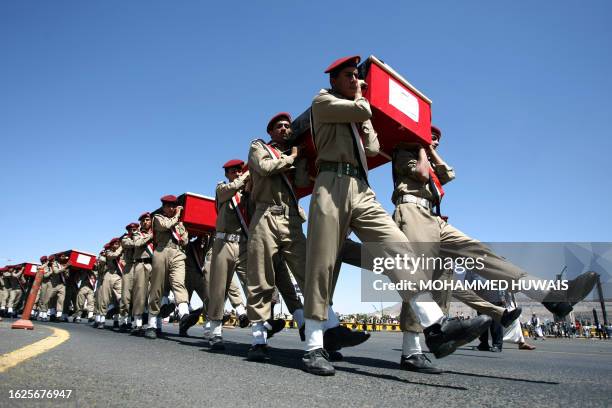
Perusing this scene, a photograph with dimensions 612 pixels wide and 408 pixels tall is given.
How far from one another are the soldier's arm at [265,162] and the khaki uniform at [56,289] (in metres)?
14.0

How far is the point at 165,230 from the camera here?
23.2 feet

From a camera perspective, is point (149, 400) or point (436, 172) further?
point (436, 172)

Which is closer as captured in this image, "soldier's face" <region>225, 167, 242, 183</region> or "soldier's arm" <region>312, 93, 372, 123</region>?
"soldier's arm" <region>312, 93, 372, 123</region>

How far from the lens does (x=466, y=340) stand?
2.79 metres

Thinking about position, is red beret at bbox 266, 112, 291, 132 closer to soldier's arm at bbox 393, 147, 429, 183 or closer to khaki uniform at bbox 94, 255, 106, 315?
soldier's arm at bbox 393, 147, 429, 183

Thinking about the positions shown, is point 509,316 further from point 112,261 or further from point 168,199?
point 112,261

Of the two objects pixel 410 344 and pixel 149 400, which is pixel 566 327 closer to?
pixel 410 344

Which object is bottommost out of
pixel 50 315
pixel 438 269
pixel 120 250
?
pixel 50 315

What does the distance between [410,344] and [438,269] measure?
2.97 feet

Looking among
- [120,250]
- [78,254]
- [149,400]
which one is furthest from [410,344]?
[78,254]

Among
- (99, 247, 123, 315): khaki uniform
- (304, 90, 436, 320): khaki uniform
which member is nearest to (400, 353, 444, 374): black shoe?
(304, 90, 436, 320): khaki uniform

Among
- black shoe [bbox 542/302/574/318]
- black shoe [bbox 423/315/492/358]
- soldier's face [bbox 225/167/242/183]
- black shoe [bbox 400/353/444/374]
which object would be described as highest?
soldier's face [bbox 225/167/242/183]

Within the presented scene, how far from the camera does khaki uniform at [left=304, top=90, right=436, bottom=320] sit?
318 cm

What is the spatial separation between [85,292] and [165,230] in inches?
408
